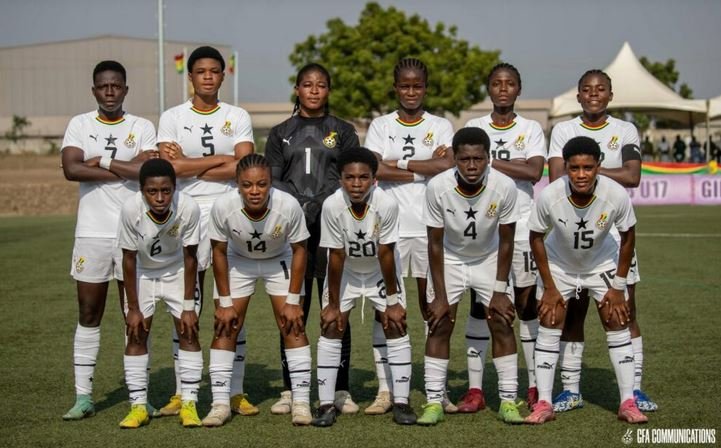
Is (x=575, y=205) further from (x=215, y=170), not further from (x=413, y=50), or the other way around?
(x=413, y=50)

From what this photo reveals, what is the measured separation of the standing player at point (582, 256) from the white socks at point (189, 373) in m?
2.38

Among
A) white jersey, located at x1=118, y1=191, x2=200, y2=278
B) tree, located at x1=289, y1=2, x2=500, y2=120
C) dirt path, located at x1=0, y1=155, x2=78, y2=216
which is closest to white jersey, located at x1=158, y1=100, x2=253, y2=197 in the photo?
white jersey, located at x1=118, y1=191, x2=200, y2=278

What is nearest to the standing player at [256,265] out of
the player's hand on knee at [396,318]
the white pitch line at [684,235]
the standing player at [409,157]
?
the player's hand on knee at [396,318]

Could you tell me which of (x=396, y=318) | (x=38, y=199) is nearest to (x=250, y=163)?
(x=396, y=318)

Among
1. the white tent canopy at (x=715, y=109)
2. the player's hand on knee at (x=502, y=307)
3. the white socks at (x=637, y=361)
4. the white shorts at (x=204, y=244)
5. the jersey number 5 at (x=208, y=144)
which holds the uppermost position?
the white tent canopy at (x=715, y=109)

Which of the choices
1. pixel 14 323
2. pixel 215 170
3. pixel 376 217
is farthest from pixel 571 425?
pixel 14 323

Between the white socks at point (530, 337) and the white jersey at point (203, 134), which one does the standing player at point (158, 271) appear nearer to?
the white jersey at point (203, 134)

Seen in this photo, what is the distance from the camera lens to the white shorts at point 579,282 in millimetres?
7316

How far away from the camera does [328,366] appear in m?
7.35

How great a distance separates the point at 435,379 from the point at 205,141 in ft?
8.05

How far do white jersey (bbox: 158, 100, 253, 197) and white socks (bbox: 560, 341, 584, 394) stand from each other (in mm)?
2827

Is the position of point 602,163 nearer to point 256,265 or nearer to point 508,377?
point 508,377

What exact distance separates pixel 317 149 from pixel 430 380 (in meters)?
1.90

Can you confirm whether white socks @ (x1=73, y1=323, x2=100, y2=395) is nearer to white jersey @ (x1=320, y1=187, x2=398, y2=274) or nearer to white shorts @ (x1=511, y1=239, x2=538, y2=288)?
white jersey @ (x1=320, y1=187, x2=398, y2=274)
